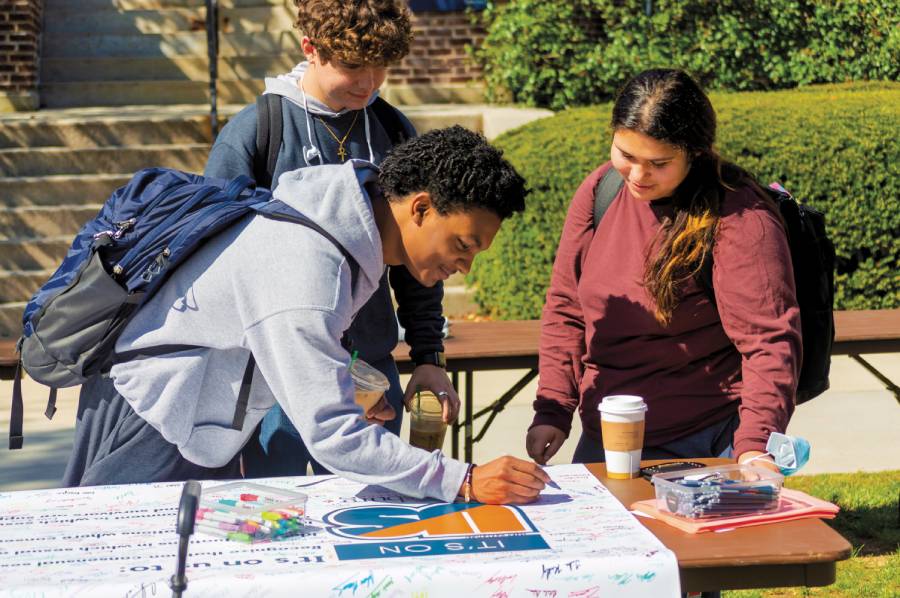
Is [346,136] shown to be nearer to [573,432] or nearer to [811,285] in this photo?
[811,285]

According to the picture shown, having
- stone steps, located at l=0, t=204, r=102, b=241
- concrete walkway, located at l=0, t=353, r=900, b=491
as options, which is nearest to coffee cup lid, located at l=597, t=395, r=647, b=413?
concrete walkway, located at l=0, t=353, r=900, b=491

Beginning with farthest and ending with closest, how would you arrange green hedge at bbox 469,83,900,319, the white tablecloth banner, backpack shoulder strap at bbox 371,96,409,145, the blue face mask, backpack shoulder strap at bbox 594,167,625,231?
green hedge at bbox 469,83,900,319
backpack shoulder strap at bbox 371,96,409,145
backpack shoulder strap at bbox 594,167,625,231
the blue face mask
the white tablecloth banner

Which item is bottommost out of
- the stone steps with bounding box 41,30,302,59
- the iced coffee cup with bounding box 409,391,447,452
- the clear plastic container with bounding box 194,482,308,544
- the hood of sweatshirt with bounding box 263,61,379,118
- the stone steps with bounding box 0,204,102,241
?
the stone steps with bounding box 0,204,102,241

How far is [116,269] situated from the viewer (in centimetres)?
261

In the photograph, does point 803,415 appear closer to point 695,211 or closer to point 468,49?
point 695,211

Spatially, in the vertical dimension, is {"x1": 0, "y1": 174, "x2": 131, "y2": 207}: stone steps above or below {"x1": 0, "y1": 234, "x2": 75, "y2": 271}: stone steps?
above

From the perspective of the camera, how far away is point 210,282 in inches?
102

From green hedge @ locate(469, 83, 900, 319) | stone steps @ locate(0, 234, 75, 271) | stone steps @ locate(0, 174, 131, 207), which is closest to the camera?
green hedge @ locate(469, 83, 900, 319)

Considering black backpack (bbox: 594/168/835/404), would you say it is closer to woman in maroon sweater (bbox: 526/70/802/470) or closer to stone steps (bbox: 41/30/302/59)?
woman in maroon sweater (bbox: 526/70/802/470)

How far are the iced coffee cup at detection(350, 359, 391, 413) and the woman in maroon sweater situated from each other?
0.51 metres

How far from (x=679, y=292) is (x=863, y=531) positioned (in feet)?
8.90

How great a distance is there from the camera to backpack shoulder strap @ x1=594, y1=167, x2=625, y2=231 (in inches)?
129

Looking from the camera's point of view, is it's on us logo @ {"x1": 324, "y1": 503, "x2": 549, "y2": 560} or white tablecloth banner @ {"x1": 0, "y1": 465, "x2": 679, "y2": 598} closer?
white tablecloth banner @ {"x1": 0, "y1": 465, "x2": 679, "y2": 598}

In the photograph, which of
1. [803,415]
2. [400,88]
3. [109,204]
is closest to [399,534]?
[109,204]
